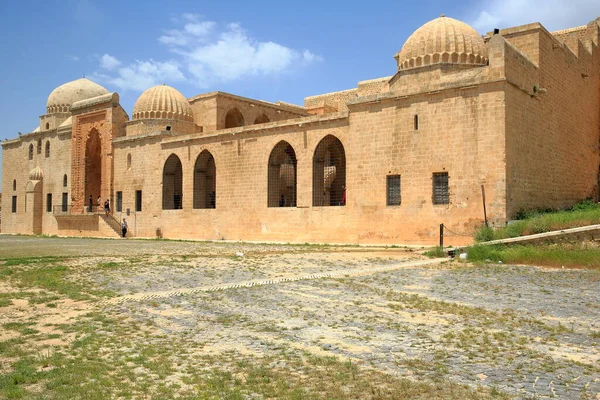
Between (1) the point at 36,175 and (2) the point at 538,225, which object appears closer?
(2) the point at 538,225

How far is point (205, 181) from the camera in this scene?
26.2 metres

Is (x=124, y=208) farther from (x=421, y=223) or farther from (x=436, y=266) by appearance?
(x=436, y=266)

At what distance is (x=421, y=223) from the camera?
17562 mm

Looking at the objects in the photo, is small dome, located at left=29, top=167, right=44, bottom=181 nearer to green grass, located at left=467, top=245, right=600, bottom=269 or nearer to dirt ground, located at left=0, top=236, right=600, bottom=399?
dirt ground, located at left=0, top=236, right=600, bottom=399

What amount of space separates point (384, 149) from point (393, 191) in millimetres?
1479

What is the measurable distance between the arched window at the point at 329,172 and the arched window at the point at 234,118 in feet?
24.4

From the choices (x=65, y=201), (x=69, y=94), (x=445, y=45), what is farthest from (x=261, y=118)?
(x=69, y=94)

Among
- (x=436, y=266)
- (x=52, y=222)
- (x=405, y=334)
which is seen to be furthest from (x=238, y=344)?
(x=52, y=222)

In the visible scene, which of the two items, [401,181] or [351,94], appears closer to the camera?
[401,181]

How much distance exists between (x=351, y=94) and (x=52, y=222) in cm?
2010

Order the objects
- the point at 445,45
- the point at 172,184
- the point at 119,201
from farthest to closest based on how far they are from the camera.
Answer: the point at 119,201 → the point at 172,184 → the point at 445,45

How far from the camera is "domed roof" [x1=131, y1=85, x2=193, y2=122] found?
28297mm

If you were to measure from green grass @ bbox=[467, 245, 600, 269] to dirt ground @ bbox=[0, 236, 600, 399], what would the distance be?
77 centimetres

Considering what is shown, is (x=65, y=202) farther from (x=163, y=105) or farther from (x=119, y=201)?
(x=163, y=105)
